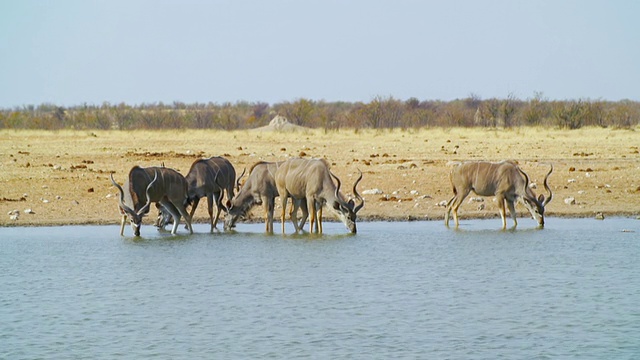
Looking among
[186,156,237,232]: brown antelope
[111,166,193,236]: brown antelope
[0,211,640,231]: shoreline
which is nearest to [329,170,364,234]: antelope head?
[0,211,640,231]: shoreline

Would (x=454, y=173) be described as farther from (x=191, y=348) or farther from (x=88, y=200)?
(x=191, y=348)

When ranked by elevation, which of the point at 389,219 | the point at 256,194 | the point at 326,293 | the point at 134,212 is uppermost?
the point at 256,194

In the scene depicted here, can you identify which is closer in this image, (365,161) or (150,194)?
(150,194)

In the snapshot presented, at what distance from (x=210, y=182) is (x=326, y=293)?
6.03m

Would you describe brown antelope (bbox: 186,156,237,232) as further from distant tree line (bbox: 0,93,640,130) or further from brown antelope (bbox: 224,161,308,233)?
distant tree line (bbox: 0,93,640,130)

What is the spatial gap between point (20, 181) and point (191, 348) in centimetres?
1361

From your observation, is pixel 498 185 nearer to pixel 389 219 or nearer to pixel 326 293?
pixel 389 219

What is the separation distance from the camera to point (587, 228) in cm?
1617

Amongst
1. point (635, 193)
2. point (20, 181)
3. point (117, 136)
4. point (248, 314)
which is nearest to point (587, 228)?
point (635, 193)

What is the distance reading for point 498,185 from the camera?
1664cm

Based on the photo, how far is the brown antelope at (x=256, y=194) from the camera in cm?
1655

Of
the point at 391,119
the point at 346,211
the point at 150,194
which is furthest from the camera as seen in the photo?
the point at 391,119

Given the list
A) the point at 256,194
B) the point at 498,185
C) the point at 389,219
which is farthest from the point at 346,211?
the point at 498,185

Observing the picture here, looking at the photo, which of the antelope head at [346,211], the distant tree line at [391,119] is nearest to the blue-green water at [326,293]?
the antelope head at [346,211]
